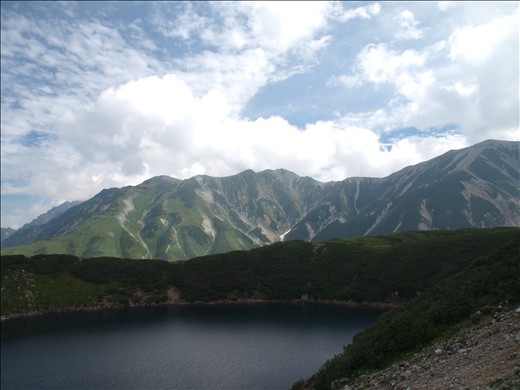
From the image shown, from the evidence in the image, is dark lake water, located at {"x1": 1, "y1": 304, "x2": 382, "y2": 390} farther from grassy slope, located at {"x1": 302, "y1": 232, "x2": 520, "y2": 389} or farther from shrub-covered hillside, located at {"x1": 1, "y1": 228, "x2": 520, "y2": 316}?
grassy slope, located at {"x1": 302, "y1": 232, "x2": 520, "y2": 389}

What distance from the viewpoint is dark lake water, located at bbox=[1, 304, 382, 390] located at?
56.1m

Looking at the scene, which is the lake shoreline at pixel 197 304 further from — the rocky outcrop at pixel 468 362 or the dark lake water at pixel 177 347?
the rocky outcrop at pixel 468 362

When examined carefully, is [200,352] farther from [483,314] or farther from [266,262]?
[266,262]

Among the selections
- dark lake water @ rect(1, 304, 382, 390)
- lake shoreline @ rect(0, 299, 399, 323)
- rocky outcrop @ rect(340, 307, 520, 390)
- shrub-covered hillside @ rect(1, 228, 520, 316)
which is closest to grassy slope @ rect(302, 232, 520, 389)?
rocky outcrop @ rect(340, 307, 520, 390)

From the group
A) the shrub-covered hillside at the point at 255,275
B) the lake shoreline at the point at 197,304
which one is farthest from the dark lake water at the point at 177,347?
the shrub-covered hillside at the point at 255,275

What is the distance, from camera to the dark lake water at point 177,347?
5612 cm

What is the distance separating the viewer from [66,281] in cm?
13025

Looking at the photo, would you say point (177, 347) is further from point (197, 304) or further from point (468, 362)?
point (468, 362)

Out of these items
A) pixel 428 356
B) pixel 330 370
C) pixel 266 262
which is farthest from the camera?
pixel 266 262

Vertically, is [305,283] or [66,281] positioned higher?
[66,281]

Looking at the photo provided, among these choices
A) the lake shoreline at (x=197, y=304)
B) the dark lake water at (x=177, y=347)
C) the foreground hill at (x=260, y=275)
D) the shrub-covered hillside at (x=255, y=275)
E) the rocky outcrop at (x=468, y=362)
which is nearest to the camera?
the rocky outcrop at (x=468, y=362)

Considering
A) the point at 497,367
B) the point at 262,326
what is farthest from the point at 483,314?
the point at 262,326

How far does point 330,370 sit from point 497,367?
16622mm

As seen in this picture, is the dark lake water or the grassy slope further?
the dark lake water
